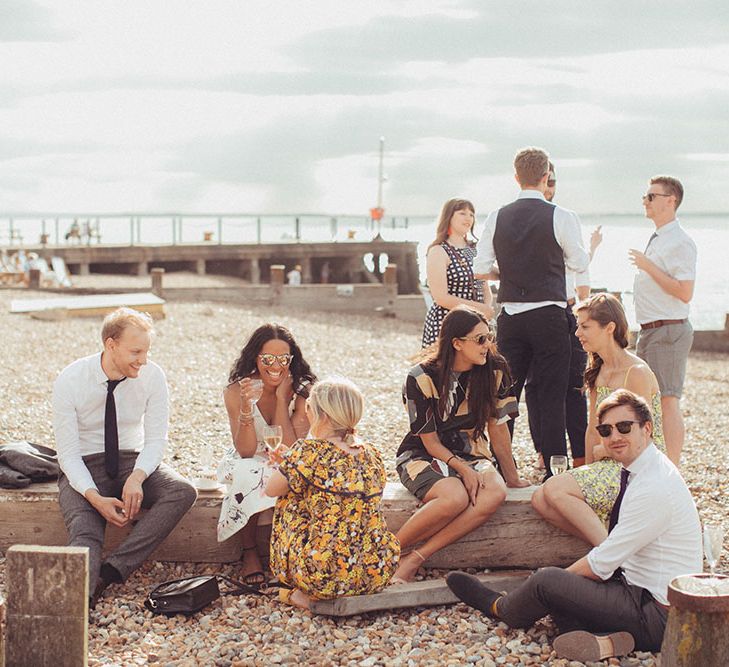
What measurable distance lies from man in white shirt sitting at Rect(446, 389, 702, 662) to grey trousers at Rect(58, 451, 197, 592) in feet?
5.67

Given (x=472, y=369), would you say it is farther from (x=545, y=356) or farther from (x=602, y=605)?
(x=602, y=605)

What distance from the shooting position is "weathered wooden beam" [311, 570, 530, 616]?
13.8 ft

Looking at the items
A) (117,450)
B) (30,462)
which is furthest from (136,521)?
(30,462)

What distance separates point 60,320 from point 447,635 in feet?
45.2

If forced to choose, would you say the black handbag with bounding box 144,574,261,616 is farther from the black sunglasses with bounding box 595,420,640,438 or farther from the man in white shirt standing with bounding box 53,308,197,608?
the black sunglasses with bounding box 595,420,640,438

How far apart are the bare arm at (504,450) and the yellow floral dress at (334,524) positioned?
83cm

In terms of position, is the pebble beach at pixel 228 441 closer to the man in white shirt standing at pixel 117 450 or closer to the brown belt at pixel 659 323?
the man in white shirt standing at pixel 117 450

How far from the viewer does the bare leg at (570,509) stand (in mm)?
4500

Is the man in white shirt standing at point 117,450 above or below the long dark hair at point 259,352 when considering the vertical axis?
below

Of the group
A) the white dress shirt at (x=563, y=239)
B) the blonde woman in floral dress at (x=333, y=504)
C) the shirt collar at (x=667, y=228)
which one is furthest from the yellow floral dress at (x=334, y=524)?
the shirt collar at (x=667, y=228)

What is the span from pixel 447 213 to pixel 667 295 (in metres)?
1.39

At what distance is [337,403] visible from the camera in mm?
4180

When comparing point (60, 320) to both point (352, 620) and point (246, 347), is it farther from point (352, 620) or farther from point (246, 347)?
point (352, 620)

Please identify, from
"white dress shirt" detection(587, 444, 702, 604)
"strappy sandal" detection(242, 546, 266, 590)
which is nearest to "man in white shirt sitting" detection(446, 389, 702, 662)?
"white dress shirt" detection(587, 444, 702, 604)
